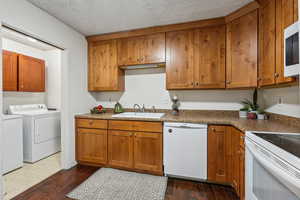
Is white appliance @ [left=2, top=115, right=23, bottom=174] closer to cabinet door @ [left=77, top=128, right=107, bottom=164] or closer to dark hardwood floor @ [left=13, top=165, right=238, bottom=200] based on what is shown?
dark hardwood floor @ [left=13, top=165, right=238, bottom=200]

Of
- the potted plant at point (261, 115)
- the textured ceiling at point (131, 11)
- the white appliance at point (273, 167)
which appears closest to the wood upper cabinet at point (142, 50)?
the textured ceiling at point (131, 11)

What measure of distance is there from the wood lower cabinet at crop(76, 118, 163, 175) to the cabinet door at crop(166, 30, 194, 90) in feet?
2.52

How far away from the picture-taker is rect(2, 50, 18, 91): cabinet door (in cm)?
264

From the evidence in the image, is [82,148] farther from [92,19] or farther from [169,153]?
[92,19]

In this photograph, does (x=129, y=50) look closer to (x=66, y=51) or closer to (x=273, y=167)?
→ (x=66, y=51)

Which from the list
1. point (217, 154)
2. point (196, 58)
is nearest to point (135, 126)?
point (217, 154)

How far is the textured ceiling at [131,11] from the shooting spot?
5.69 ft

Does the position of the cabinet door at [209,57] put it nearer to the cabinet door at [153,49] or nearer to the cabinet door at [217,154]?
the cabinet door at [153,49]

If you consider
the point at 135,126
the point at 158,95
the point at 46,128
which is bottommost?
the point at 46,128

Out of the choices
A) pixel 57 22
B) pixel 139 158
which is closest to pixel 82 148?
pixel 139 158

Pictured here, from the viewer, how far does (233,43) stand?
196 cm

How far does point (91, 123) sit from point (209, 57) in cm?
218

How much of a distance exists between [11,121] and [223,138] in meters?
3.22

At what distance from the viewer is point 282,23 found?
4.28ft
